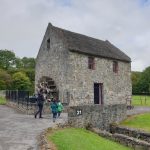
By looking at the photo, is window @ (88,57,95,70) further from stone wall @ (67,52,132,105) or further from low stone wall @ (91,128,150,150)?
low stone wall @ (91,128,150,150)

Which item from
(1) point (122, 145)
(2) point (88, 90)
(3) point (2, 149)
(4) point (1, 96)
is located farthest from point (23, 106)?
(4) point (1, 96)

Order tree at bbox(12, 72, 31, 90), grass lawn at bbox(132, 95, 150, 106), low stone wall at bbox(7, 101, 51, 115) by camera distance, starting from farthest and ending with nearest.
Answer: tree at bbox(12, 72, 31, 90) → grass lawn at bbox(132, 95, 150, 106) → low stone wall at bbox(7, 101, 51, 115)

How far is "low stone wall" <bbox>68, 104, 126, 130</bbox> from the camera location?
20344 millimetres

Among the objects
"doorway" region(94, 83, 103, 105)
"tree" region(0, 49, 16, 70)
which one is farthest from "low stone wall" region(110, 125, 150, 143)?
"tree" region(0, 49, 16, 70)

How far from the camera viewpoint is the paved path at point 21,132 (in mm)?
13534

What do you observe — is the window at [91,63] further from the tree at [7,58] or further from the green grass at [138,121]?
the tree at [7,58]

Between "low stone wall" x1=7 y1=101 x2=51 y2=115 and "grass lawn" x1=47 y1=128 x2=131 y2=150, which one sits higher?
"low stone wall" x1=7 y1=101 x2=51 y2=115

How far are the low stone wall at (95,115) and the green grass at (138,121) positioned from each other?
24.2 inches

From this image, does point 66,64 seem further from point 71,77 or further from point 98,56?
point 98,56

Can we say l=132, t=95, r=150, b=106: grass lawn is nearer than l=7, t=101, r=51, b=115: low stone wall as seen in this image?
No

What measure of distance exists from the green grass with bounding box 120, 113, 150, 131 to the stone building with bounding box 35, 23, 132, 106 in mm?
5353

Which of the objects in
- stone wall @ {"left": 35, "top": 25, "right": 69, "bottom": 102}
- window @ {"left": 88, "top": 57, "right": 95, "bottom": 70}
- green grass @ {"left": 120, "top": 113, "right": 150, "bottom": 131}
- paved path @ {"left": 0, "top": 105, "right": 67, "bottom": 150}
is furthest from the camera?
window @ {"left": 88, "top": 57, "right": 95, "bottom": 70}

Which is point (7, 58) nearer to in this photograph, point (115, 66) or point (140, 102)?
point (140, 102)

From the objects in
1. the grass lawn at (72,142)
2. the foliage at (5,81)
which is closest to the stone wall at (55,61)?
the grass lawn at (72,142)
